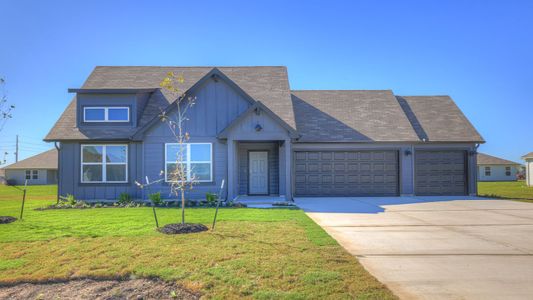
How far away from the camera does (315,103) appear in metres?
20.4

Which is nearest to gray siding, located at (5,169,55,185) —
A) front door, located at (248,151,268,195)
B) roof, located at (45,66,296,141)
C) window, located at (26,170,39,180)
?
window, located at (26,170,39,180)

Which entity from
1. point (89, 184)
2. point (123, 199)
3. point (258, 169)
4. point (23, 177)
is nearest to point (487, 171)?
point (258, 169)

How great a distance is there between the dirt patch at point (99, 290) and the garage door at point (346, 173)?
Result: 1299 cm

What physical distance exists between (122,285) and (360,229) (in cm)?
572

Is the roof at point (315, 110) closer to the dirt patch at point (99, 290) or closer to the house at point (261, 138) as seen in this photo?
the house at point (261, 138)

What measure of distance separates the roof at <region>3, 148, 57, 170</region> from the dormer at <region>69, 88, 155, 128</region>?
102 ft

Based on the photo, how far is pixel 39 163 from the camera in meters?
43.0

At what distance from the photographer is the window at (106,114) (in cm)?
1600

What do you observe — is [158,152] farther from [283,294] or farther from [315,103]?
[283,294]

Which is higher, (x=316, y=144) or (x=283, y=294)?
(x=316, y=144)

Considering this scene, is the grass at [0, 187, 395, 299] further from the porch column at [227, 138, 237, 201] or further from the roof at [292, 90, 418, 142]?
the roof at [292, 90, 418, 142]

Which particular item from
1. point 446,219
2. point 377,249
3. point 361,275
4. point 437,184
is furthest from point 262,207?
point 437,184

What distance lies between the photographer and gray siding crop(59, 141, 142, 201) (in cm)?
1552

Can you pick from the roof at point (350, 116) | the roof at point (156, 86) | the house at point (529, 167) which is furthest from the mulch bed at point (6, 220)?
the house at point (529, 167)
